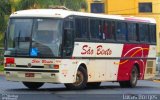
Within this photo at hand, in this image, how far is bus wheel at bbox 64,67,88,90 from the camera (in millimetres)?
23891

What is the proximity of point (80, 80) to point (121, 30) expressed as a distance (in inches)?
166

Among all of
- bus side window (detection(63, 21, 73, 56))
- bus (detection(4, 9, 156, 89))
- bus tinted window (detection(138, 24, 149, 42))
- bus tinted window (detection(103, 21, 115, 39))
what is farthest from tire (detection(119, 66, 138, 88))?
bus side window (detection(63, 21, 73, 56))

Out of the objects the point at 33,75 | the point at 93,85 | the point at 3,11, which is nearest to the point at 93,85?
the point at 93,85

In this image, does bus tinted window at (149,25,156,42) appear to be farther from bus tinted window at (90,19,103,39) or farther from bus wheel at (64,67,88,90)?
bus wheel at (64,67,88,90)

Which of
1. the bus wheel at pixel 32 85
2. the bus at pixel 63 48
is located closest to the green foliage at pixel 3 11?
the bus at pixel 63 48

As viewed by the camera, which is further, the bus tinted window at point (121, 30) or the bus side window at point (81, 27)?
the bus tinted window at point (121, 30)

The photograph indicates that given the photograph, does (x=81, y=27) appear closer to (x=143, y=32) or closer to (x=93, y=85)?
(x=93, y=85)

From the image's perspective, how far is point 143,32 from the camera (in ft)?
96.5

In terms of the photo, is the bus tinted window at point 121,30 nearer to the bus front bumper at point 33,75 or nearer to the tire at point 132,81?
the tire at point 132,81

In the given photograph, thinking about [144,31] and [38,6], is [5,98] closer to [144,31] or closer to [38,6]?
[144,31]

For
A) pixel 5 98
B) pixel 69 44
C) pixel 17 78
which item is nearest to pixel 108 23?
pixel 69 44

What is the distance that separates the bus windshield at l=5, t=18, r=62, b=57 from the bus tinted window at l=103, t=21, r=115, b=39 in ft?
11.3

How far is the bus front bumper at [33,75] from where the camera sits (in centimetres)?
2256

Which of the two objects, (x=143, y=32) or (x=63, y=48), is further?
(x=143, y=32)
